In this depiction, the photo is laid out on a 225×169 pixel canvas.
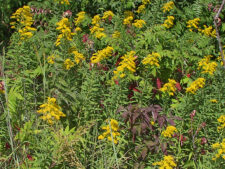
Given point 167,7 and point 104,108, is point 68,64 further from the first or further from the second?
point 167,7

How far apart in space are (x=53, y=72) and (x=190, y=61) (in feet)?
6.55

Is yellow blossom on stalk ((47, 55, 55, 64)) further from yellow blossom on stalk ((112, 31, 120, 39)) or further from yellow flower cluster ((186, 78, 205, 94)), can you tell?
yellow flower cluster ((186, 78, 205, 94))

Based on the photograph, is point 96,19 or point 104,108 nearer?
point 104,108

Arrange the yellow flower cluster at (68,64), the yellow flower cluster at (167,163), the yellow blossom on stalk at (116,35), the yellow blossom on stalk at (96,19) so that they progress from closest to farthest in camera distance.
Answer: the yellow flower cluster at (167,163), the yellow flower cluster at (68,64), the yellow blossom on stalk at (116,35), the yellow blossom on stalk at (96,19)

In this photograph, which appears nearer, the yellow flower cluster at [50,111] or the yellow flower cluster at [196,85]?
the yellow flower cluster at [50,111]

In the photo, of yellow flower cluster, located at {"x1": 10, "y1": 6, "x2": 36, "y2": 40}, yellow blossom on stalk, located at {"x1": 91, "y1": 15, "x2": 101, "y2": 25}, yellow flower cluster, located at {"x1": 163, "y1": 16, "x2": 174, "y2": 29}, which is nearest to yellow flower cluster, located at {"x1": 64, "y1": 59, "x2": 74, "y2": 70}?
yellow flower cluster, located at {"x1": 10, "y1": 6, "x2": 36, "y2": 40}

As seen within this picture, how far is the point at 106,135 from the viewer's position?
267 centimetres

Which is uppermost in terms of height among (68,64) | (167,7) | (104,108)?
(167,7)

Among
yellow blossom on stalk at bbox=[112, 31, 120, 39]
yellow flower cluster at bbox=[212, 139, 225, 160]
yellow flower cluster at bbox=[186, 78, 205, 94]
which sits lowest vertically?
yellow flower cluster at bbox=[212, 139, 225, 160]

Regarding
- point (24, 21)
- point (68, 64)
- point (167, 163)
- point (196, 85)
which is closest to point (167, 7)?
point (196, 85)

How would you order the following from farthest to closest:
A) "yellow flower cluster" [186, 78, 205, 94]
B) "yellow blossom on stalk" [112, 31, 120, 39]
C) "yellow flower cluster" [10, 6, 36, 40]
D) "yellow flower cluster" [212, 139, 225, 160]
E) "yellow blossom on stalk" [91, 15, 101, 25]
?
"yellow blossom on stalk" [91, 15, 101, 25] → "yellow blossom on stalk" [112, 31, 120, 39] → "yellow flower cluster" [10, 6, 36, 40] → "yellow flower cluster" [186, 78, 205, 94] → "yellow flower cluster" [212, 139, 225, 160]

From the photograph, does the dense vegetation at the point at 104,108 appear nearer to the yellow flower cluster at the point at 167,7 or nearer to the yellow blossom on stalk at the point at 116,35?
the yellow blossom on stalk at the point at 116,35

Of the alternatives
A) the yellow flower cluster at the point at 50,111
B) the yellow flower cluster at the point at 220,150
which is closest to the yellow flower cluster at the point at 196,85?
the yellow flower cluster at the point at 220,150

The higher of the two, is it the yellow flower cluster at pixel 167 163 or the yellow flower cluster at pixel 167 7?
the yellow flower cluster at pixel 167 7
